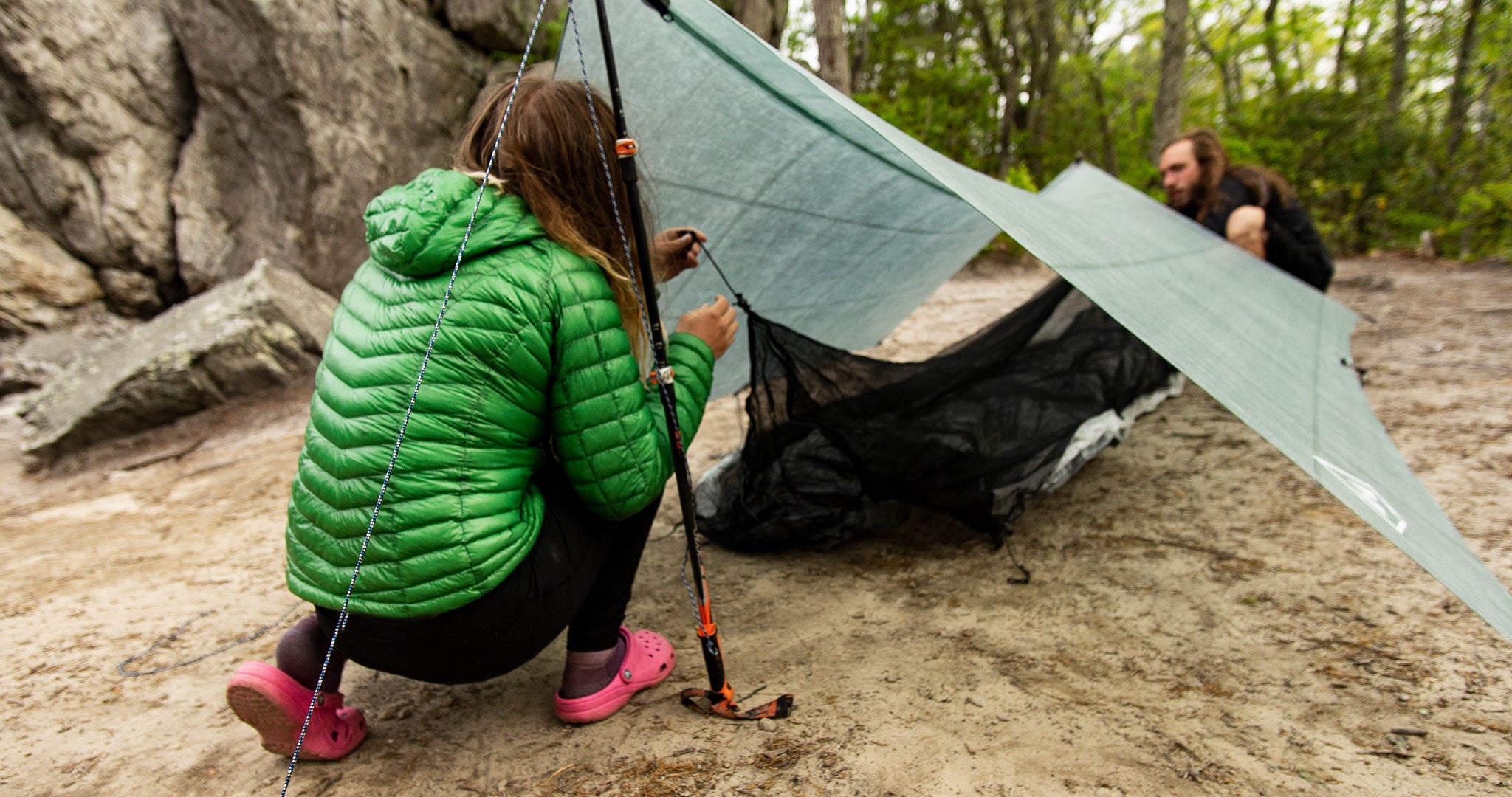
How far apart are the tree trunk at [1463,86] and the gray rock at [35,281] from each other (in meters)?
11.7

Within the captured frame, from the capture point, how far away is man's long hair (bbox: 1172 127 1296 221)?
3.41 metres

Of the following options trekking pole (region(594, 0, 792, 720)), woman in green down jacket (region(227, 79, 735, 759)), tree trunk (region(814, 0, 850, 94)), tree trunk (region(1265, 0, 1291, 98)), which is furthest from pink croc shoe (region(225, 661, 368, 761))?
tree trunk (region(1265, 0, 1291, 98))

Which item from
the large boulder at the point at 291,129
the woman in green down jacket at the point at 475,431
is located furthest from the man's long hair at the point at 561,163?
the large boulder at the point at 291,129

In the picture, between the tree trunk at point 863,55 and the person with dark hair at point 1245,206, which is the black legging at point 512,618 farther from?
the tree trunk at point 863,55

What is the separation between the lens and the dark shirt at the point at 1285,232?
10.8 ft

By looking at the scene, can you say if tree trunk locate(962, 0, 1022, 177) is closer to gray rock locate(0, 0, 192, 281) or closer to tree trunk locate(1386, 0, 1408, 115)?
tree trunk locate(1386, 0, 1408, 115)

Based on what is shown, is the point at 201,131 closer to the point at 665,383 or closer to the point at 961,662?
the point at 665,383

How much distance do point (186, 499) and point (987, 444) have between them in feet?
10.9

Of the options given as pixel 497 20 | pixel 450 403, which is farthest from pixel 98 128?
pixel 450 403

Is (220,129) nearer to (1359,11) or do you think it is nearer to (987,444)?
(987,444)

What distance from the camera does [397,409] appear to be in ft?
4.19

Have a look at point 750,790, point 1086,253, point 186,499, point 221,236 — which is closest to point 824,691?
point 750,790

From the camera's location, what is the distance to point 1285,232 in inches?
129

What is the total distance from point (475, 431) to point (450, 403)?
62 mm
